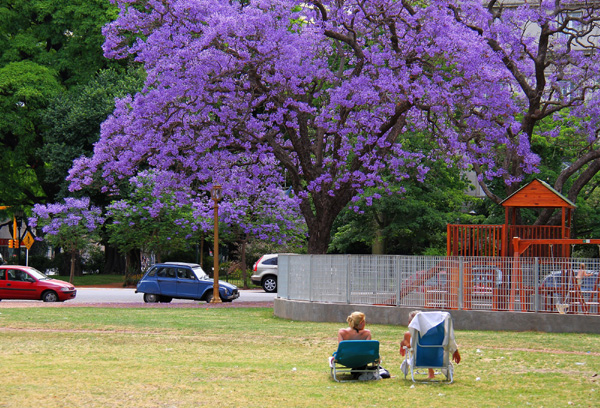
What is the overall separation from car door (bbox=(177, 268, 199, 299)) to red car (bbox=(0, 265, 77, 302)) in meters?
4.61

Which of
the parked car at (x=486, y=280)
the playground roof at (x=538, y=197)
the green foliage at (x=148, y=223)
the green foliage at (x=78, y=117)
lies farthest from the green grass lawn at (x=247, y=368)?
the green foliage at (x=78, y=117)

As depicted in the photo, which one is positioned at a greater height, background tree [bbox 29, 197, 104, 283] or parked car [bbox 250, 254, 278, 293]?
background tree [bbox 29, 197, 104, 283]

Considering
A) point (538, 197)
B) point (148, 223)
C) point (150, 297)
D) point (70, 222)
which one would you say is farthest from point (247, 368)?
point (70, 222)

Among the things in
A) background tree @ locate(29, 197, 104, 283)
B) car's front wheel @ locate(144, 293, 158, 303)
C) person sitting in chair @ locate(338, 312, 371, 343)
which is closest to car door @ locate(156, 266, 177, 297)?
car's front wheel @ locate(144, 293, 158, 303)

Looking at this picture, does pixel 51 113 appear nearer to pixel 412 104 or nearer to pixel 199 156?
pixel 199 156

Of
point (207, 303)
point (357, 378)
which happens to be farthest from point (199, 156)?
point (357, 378)

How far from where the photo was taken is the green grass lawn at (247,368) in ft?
33.8

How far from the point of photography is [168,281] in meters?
31.5

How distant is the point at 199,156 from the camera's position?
27578mm

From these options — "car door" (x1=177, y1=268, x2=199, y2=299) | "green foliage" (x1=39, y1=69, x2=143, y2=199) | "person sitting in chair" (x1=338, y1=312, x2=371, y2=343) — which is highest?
"green foliage" (x1=39, y1=69, x2=143, y2=199)

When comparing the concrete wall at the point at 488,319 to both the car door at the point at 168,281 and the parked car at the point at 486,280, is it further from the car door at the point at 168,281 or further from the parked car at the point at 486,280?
the car door at the point at 168,281

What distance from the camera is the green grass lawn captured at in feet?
33.8

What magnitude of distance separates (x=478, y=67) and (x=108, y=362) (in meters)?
15.2

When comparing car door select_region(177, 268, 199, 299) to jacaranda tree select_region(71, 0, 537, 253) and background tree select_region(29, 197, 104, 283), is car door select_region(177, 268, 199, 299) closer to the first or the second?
jacaranda tree select_region(71, 0, 537, 253)
